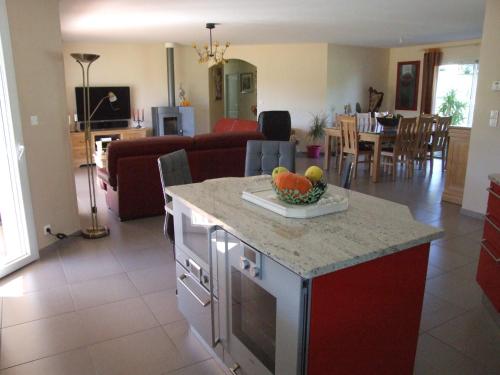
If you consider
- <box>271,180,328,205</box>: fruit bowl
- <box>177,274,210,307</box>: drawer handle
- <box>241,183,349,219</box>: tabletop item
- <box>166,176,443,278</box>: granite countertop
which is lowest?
<box>177,274,210,307</box>: drawer handle

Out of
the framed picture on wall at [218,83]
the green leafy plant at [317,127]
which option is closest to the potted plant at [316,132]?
the green leafy plant at [317,127]

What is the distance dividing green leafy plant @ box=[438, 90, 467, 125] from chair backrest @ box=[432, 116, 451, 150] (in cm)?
219

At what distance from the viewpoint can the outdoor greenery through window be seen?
8555mm

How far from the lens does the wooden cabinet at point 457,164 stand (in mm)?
5152

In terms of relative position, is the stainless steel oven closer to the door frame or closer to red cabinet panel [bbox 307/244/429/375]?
red cabinet panel [bbox 307/244/429/375]

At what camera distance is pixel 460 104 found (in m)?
8.73

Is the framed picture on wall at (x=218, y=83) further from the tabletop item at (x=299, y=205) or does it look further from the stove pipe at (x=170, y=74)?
the tabletop item at (x=299, y=205)

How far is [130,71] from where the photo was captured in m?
8.59

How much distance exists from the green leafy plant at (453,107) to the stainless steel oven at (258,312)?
337 inches

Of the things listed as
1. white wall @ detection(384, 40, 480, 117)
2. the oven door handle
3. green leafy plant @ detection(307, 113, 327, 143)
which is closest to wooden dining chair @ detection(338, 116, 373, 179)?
green leafy plant @ detection(307, 113, 327, 143)

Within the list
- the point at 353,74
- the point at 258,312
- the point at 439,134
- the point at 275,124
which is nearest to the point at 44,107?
the point at 258,312

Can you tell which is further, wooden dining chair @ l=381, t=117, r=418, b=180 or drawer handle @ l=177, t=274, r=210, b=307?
wooden dining chair @ l=381, t=117, r=418, b=180

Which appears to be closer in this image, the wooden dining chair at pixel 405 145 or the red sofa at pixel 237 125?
the wooden dining chair at pixel 405 145

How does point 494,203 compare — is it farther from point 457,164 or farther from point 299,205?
point 457,164
